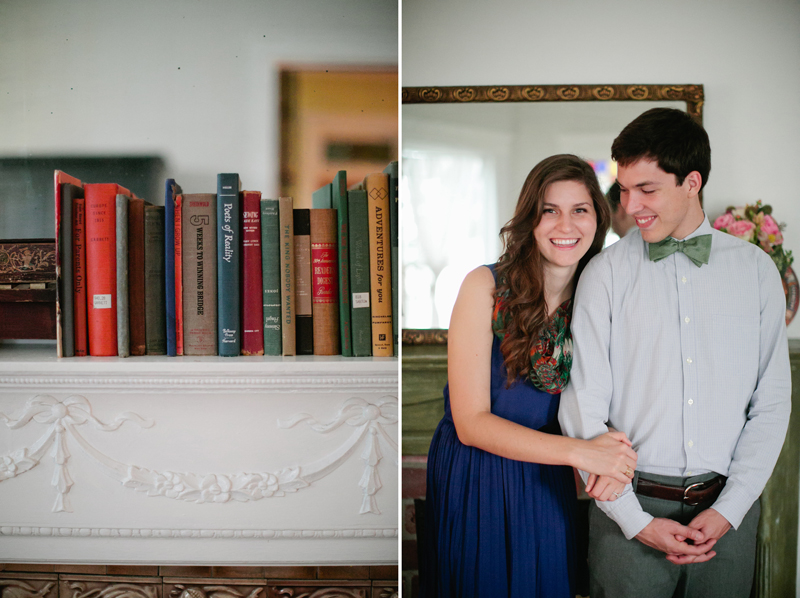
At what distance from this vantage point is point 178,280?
115cm

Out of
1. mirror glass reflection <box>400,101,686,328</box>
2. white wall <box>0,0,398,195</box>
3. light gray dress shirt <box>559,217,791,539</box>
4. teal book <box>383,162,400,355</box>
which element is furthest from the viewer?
white wall <box>0,0,398,195</box>

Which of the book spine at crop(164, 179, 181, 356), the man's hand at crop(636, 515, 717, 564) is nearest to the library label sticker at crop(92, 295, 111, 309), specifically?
the book spine at crop(164, 179, 181, 356)

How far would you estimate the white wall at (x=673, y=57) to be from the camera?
797 millimetres

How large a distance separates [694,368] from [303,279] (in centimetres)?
80

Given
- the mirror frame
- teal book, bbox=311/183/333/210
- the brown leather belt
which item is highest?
the mirror frame

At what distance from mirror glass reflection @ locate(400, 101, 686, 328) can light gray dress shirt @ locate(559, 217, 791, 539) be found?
0.67 ft

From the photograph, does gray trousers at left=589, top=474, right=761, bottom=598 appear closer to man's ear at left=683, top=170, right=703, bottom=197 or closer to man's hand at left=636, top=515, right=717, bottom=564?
man's hand at left=636, top=515, right=717, bottom=564

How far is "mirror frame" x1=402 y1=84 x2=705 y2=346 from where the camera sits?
82 cm

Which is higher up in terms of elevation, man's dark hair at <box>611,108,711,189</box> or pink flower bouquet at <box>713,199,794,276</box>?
man's dark hair at <box>611,108,711,189</box>

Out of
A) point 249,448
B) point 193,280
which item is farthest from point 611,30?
point 249,448

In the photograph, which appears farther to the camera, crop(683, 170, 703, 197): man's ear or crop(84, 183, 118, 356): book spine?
crop(84, 183, 118, 356): book spine

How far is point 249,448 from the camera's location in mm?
1188

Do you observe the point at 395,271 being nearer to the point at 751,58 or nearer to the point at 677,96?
the point at 677,96

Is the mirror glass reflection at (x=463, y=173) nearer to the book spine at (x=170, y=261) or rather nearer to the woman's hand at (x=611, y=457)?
the woman's hand at (x=611, y=457)
